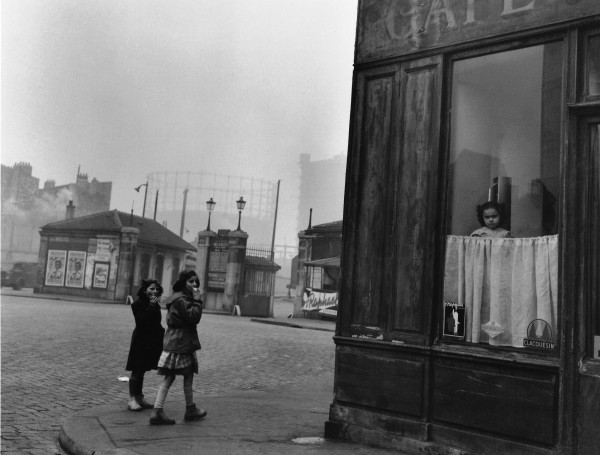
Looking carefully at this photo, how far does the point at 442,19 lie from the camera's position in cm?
536

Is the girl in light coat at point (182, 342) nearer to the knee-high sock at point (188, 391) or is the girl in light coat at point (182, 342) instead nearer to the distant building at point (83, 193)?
the knee-high sock at point (188, 391)

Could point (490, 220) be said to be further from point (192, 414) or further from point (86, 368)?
point (86, 368)

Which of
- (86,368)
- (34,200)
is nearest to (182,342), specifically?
(86,368)

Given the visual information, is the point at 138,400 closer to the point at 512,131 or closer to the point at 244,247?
the point at 512,131

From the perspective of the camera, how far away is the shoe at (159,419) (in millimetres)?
5785

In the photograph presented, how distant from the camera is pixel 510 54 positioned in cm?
510

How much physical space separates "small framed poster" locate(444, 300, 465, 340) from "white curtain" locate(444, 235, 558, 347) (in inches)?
1.4

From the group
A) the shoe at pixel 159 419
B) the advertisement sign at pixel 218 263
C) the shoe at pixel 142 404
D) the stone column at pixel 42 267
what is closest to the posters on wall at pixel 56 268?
the stone column at pixel 42 267

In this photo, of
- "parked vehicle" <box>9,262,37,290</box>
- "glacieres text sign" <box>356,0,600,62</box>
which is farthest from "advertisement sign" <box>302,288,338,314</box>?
"parked vehicle" <box>9,262,37,290</box>

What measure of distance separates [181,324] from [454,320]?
106 inches

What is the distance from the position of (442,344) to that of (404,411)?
26.6 inches

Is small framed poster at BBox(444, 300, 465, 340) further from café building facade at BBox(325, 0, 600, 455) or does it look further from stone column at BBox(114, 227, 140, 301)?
stone column at BBox(114, 227, 140, 301)

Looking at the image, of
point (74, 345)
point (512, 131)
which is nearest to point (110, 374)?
point (74, 345)

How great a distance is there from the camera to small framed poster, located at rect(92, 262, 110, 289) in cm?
3631
